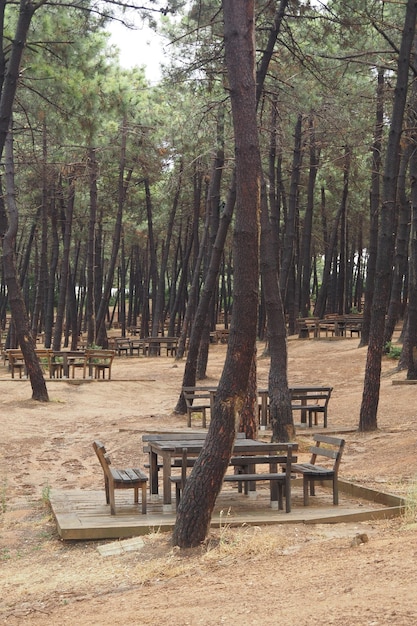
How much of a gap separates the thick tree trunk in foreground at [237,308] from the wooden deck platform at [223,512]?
24.1 inches

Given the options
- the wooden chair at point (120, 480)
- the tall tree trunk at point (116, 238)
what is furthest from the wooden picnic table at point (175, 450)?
the tall tree trunk at point (116, 238)

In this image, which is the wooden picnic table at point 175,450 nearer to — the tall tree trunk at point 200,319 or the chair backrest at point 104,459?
the chair backrest at point 104,459

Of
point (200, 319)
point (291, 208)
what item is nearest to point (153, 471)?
point (200, 319)

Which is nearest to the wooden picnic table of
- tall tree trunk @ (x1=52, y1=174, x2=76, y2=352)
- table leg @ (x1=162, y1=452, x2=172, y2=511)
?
table leg @ (x1=162, y1=452, x2=172, y2=511)

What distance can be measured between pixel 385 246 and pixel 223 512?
7.91 metres

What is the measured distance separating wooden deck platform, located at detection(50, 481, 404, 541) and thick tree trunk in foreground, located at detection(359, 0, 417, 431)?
5.34m

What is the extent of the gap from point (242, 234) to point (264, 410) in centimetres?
901

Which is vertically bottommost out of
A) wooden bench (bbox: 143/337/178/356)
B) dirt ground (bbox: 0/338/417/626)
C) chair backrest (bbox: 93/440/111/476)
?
dirt ground (bbox: 0/338/417/626)

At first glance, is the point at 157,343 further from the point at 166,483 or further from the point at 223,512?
the point at 223,512

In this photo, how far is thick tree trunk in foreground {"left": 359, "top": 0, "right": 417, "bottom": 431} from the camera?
15.2 meters

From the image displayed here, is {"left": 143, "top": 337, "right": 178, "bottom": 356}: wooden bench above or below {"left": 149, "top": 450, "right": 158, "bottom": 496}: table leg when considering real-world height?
above

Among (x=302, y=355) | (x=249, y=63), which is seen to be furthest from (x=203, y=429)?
(x=302, y=355)

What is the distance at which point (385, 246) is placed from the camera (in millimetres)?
15328

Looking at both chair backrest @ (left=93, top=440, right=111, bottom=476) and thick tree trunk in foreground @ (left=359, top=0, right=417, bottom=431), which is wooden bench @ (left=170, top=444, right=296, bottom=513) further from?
thick tree trunk in foreground @ (left=359, top=0, right=417, bottom=431)
